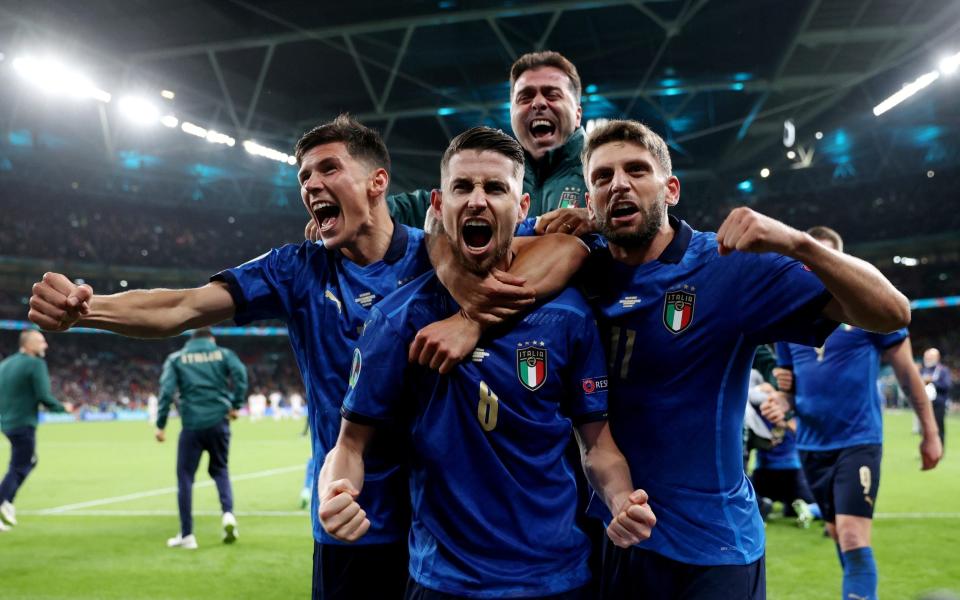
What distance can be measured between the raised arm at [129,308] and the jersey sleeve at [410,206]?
43.9 inches

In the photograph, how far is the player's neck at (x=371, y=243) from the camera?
3.10 metres

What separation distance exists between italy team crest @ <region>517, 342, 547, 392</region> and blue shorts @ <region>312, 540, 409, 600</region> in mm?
973

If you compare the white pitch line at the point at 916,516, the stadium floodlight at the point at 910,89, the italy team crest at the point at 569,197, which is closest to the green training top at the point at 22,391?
the italy team crest at the point at 569,197

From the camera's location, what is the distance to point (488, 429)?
7.45 feet

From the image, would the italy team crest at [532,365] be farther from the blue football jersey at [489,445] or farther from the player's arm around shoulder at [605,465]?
the player's arm around shoulder at [605,465]

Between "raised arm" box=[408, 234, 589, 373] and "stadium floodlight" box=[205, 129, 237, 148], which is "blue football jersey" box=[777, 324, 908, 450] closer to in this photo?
"raised arm" box=[408, 234, 589, 373]

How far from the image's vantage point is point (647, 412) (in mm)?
2707

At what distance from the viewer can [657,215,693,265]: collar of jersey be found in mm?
2789

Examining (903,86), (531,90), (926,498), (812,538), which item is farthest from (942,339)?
(531,90)

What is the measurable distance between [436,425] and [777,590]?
4734 mm

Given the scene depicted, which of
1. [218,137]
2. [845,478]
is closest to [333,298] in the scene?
[845,478]

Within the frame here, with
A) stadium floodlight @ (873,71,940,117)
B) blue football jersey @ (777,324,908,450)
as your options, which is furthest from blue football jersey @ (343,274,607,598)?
stadium floodlight @ (873,71,940,117)

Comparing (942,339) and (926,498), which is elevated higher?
(942,339)

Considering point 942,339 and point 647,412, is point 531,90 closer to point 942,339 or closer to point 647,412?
point 647,412
